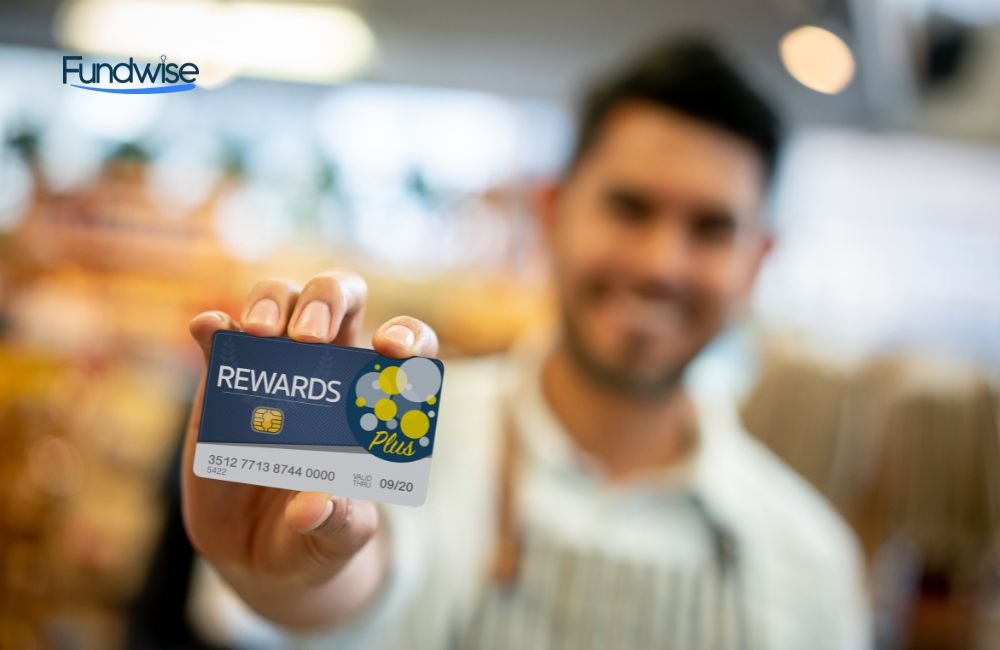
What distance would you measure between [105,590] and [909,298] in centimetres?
199

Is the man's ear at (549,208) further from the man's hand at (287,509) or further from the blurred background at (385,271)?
the man's hand at (287,509)

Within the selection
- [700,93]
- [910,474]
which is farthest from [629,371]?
[910,474]

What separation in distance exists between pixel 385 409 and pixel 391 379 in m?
0.01

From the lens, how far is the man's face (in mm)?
852

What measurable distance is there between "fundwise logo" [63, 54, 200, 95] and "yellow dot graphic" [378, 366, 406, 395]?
0.14 m

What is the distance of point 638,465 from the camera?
98 cm

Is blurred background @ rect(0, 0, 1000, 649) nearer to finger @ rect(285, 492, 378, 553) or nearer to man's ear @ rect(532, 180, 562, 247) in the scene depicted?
man's ear @ rect(532, 180, 562, 247)

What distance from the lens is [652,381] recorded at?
0.88 meters

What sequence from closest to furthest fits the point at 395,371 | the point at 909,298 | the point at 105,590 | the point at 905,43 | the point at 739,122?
the point at 395,371, the point at 739,122, the point at 105,590, the point at 905,43, the point at 909,298

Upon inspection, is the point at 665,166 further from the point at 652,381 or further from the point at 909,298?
the point at 909,298

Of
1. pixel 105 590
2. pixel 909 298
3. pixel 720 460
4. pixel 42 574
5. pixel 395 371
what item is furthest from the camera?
pixel 909 298

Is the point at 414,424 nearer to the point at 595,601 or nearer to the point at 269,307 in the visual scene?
the point at 269,307

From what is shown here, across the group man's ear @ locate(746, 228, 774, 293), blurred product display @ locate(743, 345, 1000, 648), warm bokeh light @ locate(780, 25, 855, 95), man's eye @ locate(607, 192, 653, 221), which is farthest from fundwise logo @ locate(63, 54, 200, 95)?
blurred product display @ locate(743, 345, 1000, 648)

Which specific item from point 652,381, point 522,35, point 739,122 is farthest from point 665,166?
point 522,35
